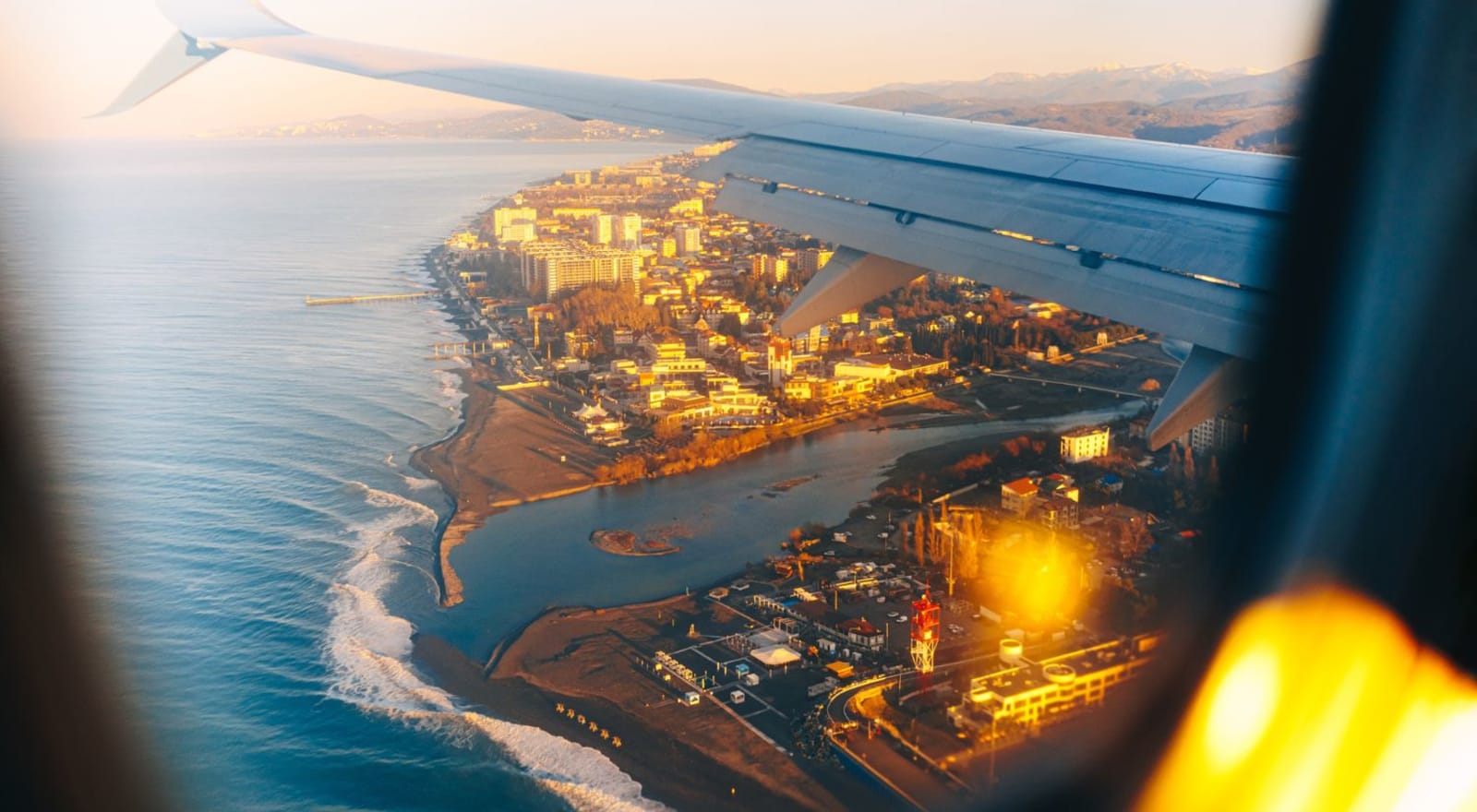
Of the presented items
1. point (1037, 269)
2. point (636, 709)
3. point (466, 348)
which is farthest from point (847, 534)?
point (466, 348)

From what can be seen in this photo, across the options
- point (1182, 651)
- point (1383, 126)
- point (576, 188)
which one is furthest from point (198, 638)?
point (576, 188)

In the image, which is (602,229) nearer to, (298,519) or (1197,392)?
(298,519)

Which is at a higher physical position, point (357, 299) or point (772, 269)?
point (772, 269)

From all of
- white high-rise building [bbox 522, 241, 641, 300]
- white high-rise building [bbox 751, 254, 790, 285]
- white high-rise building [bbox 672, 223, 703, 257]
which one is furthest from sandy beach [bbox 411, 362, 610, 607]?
white high-rise building [bbox 672, 223, 703, 257]

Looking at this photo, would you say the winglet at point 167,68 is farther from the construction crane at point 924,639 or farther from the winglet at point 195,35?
the construction crane at point 924,639

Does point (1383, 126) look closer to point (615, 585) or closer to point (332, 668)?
point (332, 668)

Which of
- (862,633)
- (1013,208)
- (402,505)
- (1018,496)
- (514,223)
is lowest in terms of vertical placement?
(402,505)
